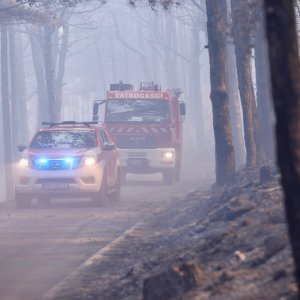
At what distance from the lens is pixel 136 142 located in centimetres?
3152

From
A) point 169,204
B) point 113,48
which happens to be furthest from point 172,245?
point 113,48

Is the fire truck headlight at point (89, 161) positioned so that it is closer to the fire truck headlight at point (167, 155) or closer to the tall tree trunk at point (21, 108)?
the fire truck headlight at point (167, 155)

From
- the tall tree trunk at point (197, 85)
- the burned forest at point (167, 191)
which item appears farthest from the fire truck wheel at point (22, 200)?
the tall tree trunk at point (197, 85)

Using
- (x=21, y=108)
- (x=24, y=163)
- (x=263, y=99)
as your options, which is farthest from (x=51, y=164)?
(x=21, y=108)

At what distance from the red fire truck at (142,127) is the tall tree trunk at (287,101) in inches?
968

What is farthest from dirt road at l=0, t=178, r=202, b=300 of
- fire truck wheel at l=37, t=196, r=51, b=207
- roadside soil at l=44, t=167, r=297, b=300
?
roadside soil at l=44, t=167, r=297, b=300

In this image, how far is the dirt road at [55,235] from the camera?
12238 millimetres

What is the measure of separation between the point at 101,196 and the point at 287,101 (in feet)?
53.0

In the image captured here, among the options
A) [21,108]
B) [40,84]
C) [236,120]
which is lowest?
[236,120]

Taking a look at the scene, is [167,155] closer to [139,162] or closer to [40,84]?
[139,162]

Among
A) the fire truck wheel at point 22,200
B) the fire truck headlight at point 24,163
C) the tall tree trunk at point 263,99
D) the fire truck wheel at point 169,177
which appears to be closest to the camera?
the fire truck headlight at point 24,163

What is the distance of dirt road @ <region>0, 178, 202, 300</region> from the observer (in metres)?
12.2

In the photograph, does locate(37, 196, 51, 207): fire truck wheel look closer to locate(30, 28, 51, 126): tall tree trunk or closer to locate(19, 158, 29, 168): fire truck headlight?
locate(19, 158, 29, 168): fire truck headlight

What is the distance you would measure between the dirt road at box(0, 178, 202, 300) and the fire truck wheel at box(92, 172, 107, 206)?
23 cm
